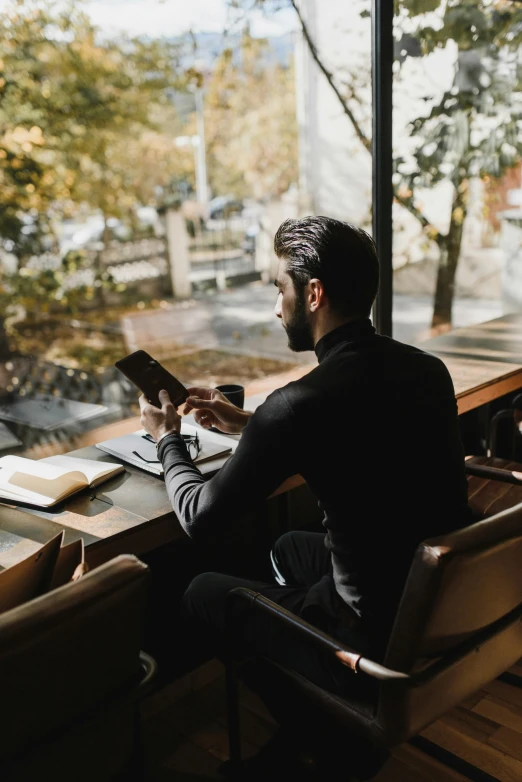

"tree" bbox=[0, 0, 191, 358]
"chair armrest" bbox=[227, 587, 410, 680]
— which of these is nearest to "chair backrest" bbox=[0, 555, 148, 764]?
"chair armrest" bbox=[227, 587, 410, 680]

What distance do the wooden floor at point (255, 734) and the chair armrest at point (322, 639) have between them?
642 mm

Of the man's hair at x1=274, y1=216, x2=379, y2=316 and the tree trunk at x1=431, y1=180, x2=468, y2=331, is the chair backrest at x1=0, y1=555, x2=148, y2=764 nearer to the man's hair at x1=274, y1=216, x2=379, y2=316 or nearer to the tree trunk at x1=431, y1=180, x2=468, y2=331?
the man's hair at x1=274, y1=216, x2=379, y2=316

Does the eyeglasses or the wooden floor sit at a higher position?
the eyeglasses

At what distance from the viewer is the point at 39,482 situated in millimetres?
1330

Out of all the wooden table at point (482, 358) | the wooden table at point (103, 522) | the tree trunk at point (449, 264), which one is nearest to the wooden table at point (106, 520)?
the wooden table at point (103, 522)

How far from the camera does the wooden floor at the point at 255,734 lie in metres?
1.52

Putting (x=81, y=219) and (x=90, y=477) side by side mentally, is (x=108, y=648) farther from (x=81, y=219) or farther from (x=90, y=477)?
(x=81, y=219)

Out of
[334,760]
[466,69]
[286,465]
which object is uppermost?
[466,69]

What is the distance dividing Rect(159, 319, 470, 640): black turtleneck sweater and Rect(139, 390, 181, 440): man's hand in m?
0.26

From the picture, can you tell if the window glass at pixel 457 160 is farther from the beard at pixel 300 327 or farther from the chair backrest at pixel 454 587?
the chair backrest at pixel 454 587

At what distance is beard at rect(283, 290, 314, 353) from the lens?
4.10ft

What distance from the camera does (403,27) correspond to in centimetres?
241

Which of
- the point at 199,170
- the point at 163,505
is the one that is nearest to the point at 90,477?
the point at 163,505

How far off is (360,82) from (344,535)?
10.5ft
